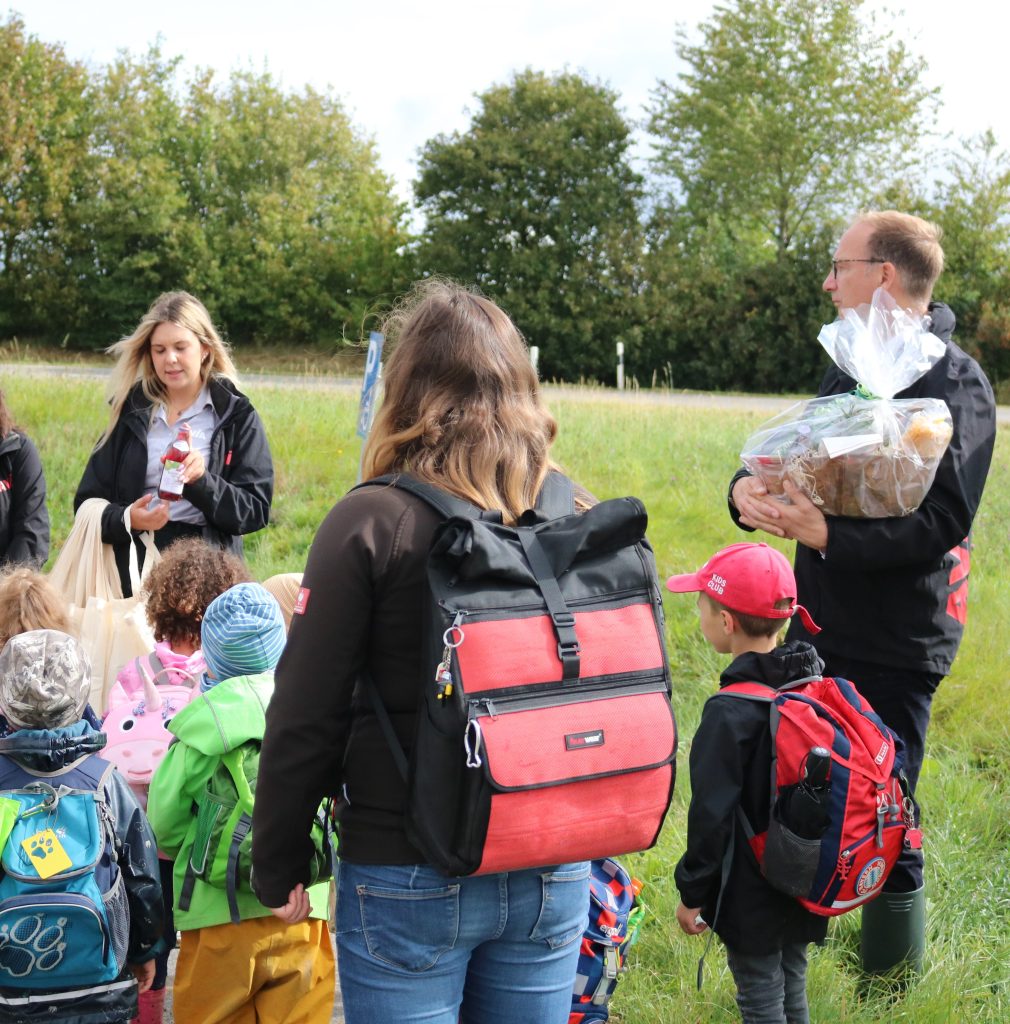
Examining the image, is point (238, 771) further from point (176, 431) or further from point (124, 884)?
point (176, 431)

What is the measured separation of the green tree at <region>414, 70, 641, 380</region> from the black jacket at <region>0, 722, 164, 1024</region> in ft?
97.6

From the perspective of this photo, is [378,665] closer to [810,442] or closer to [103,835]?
[103,835]

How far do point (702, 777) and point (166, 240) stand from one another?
1356 inches

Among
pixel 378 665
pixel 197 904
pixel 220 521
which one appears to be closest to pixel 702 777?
pixel 378 665

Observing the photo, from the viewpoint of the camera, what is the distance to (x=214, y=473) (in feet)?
15.0

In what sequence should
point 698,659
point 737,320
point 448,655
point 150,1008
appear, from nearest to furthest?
point 448,655
point 150,1008
point 698,659
point 737,320

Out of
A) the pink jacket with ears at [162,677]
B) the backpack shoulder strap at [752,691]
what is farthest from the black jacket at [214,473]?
the backpack shoulder strap at [752,691]

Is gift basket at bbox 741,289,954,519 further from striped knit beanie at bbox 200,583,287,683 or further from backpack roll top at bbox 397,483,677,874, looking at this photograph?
striped knit beanie at bbox 200,583,287,683

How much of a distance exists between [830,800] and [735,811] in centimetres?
23

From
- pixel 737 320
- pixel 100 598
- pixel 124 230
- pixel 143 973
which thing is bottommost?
pixel 143 973

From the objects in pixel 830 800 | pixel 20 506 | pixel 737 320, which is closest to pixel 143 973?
pixel 830 800

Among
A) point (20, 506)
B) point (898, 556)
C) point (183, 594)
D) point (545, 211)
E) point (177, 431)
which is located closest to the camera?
point (898, 556)

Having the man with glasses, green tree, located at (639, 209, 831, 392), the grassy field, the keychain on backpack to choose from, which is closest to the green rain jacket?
the keychain on backpack

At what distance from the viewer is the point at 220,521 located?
4441 millimetres
